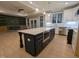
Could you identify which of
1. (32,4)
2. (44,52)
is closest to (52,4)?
(32,4)

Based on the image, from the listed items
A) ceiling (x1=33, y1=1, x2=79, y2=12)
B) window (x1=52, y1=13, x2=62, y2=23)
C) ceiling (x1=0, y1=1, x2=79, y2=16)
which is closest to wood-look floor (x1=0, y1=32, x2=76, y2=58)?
ceiling (x1=0, y1=1, x2=79, y2=16)

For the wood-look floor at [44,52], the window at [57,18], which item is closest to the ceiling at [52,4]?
the window at [57,18]

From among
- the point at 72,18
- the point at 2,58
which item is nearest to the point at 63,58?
the point at 2,58

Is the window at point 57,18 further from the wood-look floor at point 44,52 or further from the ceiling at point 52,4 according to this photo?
the wood-look floor at point 44,52

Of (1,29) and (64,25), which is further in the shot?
(1,29)

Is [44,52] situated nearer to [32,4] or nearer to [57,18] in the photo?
[32,4]

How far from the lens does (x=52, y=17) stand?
8539 millimetres

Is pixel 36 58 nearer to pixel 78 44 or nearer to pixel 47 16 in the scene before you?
pixel 78 44

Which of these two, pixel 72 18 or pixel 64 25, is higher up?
pixel 72 18

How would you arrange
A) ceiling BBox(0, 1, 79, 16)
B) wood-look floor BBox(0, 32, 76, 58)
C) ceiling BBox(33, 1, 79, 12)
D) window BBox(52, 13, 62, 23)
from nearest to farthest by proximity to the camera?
wood-look floor BBox(0, 32, 76, 58) < ceiling BBox(0, 1, 79, 16) < ceiling BBox(33, 1, 79, 12) < window BBox(52, 13, 62, 23)

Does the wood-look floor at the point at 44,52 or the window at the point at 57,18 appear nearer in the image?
the wood-look floor at the point at 44,52

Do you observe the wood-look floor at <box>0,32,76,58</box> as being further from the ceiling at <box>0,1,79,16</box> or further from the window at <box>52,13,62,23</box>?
the window at <box>52,13,62,23</box>

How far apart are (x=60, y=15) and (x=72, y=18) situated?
1.67 metres

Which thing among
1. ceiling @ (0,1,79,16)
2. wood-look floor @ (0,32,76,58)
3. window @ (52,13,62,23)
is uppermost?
ceiling @ (0,1,79,16)
